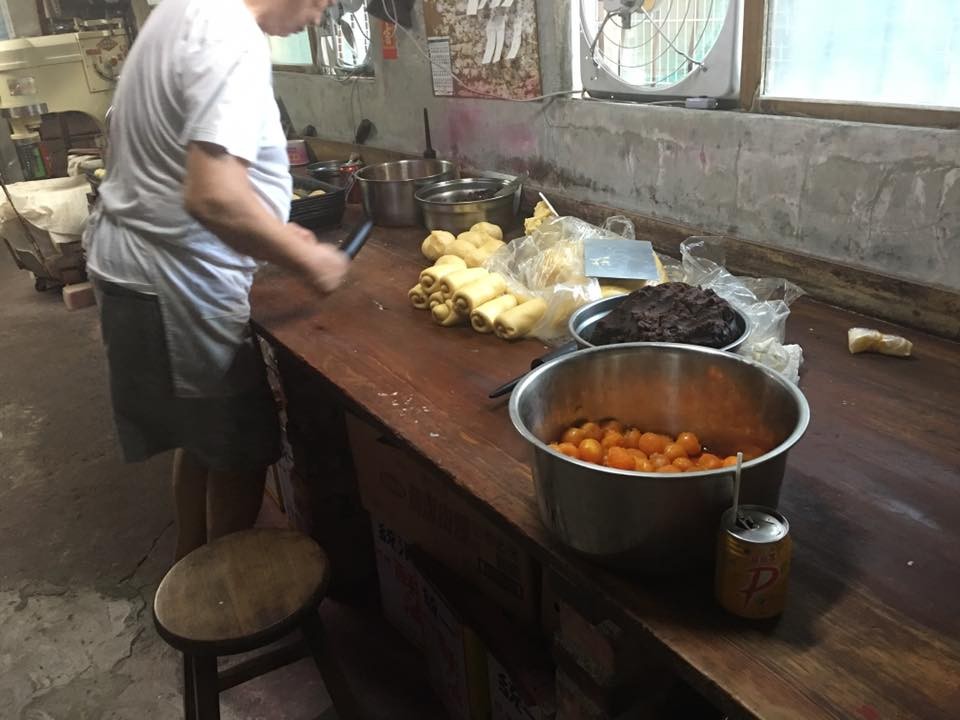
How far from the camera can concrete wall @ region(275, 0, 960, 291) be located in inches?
56.8

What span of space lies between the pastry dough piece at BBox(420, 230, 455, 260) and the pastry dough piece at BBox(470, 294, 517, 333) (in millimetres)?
448

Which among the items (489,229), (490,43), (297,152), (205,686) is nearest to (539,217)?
(489,229)

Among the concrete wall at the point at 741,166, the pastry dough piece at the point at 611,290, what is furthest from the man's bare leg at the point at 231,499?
the concrete wall at the point at 741,166

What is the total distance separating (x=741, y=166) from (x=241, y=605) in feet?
4.66

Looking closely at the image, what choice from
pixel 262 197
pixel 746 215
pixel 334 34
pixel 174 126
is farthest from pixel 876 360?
pixel 334 34

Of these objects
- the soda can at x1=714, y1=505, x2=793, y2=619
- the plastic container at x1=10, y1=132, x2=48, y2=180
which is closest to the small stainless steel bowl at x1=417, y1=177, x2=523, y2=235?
the soda can at x1=714, y1=505, x2=793, y2=619

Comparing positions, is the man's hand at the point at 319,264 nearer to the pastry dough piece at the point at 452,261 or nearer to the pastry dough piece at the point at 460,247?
the pastry dough piece at the point at 452,261

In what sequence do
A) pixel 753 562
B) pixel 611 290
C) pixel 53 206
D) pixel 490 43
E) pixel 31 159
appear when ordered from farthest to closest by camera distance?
pixel 31 159 < pixel 53 206 < pixel 490 43 < pixel 611 290 < pixel 753 562

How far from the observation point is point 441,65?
8.67 feet

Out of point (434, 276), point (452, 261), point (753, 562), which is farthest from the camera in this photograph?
point (452, 261)

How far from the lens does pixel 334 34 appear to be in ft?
10.7

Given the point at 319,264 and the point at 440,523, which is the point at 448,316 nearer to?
the point at 319,264

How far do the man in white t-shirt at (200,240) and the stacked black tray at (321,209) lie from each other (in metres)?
0.75

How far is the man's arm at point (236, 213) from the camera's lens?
1289 mm
